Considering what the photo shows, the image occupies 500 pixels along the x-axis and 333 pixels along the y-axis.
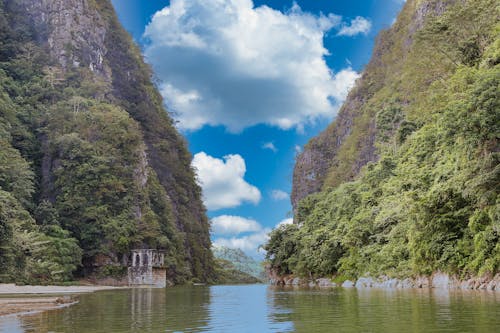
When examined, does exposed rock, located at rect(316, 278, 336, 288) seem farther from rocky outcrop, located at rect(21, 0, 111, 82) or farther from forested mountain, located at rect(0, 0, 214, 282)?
rocky outcrop, located at rect(21, 0, 111, 82)

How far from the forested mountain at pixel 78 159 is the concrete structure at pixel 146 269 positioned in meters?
1.85

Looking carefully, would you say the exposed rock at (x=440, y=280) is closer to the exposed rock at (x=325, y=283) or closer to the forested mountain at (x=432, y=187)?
the forested mountain at (x=432, y=187)

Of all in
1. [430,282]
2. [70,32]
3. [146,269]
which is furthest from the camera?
[70,32]

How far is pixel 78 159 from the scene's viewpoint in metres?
57.9

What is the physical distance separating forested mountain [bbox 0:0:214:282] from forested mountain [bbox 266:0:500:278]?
755 inches

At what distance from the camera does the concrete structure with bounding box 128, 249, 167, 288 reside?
182ft

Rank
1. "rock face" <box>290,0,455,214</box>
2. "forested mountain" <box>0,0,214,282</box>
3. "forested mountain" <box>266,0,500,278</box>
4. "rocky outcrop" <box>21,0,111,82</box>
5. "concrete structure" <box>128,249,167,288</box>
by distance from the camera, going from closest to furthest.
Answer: "forested mountain" <box>266,0,500,278</box> < "forested mountain" <box>0,0,214,282</box> < "concrete structure" <box>128,249,167,288</box> < "rock face" <box>290,0,455,214</box> < "rocky outcrop" <box>21,0,111,82</box>

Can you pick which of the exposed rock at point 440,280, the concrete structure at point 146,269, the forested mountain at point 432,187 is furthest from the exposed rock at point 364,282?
the concrete structure at point 146,269

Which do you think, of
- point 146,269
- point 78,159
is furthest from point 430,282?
point 78,159

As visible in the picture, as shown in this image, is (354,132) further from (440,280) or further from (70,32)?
(440,280)

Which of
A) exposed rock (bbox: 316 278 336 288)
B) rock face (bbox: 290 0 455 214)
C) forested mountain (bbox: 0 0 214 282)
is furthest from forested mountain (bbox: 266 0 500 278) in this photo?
forested mountain (bbox: 0 0 214 282)

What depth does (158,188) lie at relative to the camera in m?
74.6

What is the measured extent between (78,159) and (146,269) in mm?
14809

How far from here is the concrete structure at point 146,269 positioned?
55.5 metres
